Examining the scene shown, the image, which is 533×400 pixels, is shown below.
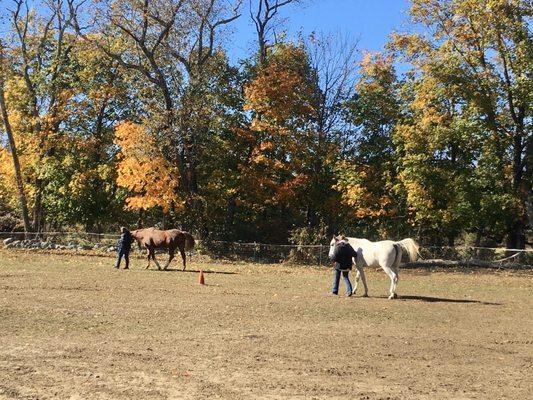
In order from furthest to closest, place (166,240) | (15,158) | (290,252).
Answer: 1. (15,158)
2. (290,252)
3. (166,240)

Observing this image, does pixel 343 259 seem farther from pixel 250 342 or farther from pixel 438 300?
pixel 250 342

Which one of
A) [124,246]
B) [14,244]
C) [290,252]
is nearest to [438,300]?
[124,246]

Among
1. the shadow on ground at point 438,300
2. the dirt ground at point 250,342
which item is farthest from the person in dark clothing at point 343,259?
the shadow on ground at point 438,300

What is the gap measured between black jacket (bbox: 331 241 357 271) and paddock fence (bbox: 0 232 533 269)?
12784 mm

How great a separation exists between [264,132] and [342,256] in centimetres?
1733

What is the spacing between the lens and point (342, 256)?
15.2m

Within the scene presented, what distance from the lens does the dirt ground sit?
6637mm

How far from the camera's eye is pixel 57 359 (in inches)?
294

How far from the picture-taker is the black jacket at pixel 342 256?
15164 millimetres

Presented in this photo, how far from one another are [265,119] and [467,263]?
1337 centimetres

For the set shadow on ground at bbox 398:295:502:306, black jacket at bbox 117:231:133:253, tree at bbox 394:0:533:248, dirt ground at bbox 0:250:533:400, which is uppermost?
tree at bbox 394:0:533:248

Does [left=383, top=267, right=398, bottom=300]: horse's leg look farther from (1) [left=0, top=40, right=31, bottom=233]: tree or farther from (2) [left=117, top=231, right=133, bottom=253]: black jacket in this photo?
(1) [left=0, top=40, right=31, bottom=233]: tree

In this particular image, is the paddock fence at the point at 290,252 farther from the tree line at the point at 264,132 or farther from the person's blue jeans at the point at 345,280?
the person's blue jeans at the point at 345,280

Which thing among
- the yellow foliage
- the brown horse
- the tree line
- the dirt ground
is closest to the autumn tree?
the tree line
